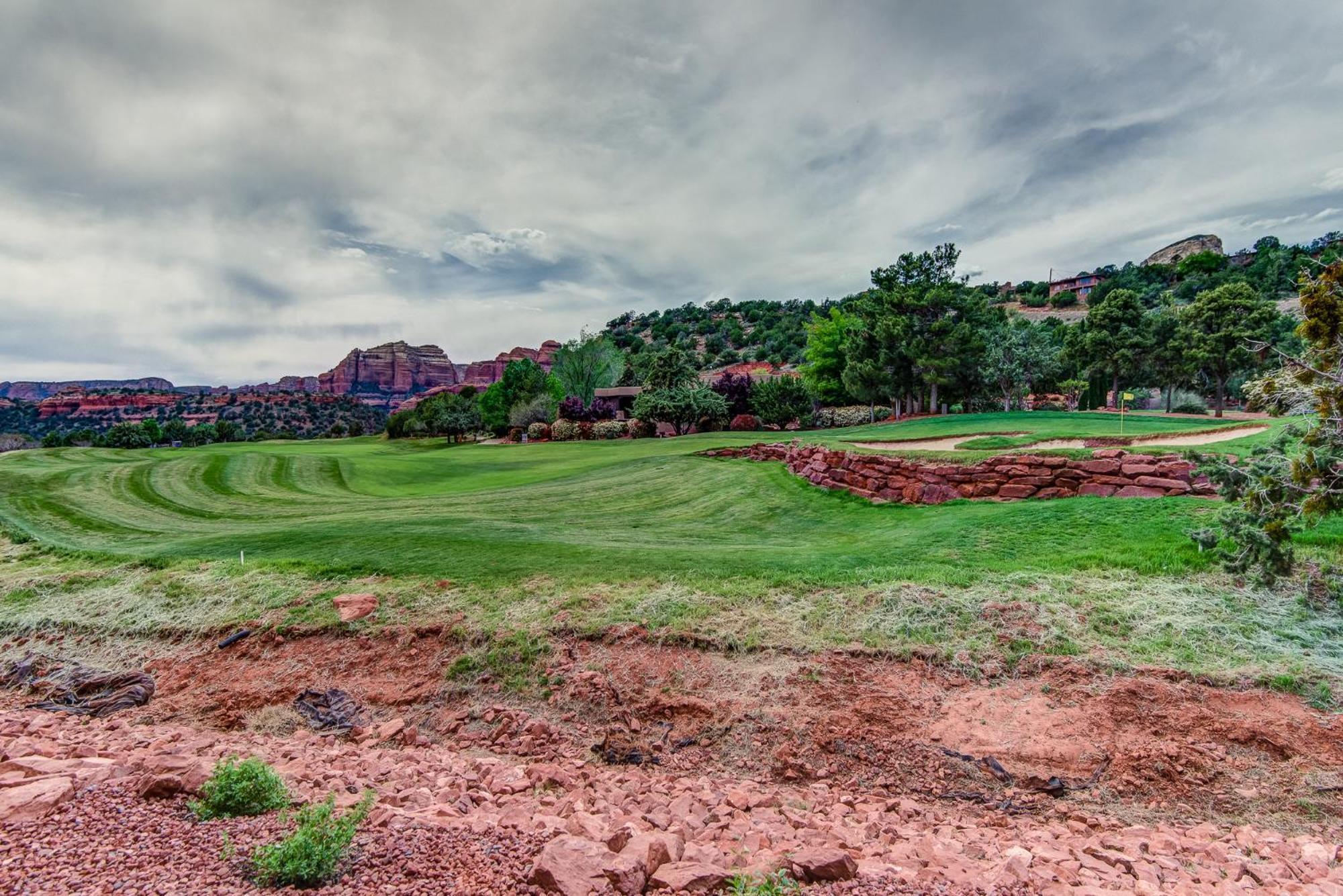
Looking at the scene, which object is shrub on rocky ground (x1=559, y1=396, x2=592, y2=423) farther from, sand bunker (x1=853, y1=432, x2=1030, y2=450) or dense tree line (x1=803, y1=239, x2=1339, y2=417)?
sand bunker (x1=853, y1=432, x2=1030, y2=450)

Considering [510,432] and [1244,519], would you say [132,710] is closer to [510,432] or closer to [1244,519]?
[1244,519]

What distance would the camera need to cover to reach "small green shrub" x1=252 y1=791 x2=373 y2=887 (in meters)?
2.39

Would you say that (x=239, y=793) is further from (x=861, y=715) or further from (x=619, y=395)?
(x=619, y=395)

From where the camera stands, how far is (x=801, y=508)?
12.9 m

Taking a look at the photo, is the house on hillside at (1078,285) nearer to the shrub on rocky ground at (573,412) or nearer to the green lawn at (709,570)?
the shrub on rocky ground at (573,412)

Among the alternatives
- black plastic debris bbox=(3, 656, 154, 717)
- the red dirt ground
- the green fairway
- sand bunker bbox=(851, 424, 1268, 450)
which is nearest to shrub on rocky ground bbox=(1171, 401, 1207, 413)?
the green fairway

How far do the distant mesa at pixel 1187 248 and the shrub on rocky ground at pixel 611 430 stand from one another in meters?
119

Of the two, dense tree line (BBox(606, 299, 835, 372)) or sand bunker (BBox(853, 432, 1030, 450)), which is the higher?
dense tree line (BBox(606, 299, 835, 372))

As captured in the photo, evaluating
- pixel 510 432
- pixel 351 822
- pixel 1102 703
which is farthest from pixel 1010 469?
pixel 510 432

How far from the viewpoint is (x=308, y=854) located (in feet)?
8.10

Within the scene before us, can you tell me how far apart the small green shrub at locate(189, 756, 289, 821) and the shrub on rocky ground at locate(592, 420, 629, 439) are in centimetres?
3687

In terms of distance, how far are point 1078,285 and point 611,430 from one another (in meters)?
95.5

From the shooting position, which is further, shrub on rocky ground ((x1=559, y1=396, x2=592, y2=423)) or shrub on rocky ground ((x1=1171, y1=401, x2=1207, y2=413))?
shrub on rocky ground ((x1=559, y1=396, x2=592, y2=423))

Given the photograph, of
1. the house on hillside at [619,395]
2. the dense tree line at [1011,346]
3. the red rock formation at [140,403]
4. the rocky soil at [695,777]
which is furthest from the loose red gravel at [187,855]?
the red rock formation at [140,403]
